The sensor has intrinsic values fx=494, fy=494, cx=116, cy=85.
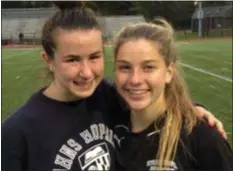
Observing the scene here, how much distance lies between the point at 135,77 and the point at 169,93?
218 millimetres

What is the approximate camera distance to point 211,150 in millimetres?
1287

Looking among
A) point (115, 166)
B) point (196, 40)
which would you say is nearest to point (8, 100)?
point (115, 166)

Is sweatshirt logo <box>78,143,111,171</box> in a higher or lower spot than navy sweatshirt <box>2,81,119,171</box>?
lower

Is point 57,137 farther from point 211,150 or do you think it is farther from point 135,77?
point 211,150

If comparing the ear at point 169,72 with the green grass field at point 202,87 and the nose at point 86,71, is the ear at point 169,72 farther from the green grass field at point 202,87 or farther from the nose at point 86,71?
the green grass field at point 202,87

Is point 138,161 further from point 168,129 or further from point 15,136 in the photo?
point 15,136

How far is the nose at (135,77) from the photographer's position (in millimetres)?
1324

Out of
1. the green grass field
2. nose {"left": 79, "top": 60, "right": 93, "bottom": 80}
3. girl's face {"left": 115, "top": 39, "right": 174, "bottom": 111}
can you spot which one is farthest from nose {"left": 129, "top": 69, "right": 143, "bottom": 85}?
the green grass field

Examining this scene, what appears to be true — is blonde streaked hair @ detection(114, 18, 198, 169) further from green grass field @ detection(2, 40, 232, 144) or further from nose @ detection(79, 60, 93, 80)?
green grass field @ detection(2, 40, 232, 144)

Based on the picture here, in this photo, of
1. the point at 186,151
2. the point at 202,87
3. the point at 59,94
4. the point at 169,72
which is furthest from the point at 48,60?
the point at 202,87

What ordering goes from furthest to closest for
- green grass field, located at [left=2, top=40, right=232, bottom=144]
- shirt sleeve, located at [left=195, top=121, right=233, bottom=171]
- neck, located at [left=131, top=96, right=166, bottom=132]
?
green grass field, located at [left=2, top=40, right=232, bottom=144] < neck, located at [left=131, top=96, right=166, bottom=132] < shirt sleeve, located at [left=195, top=121, right=233, bottom=171]

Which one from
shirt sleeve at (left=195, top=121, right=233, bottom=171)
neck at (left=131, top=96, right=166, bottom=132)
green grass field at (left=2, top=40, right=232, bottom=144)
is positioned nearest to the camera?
shirt sleeve at (left=195, top=121, right=233, bottom=171)

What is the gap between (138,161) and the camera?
137cm

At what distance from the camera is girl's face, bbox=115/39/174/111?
52.8 inches
